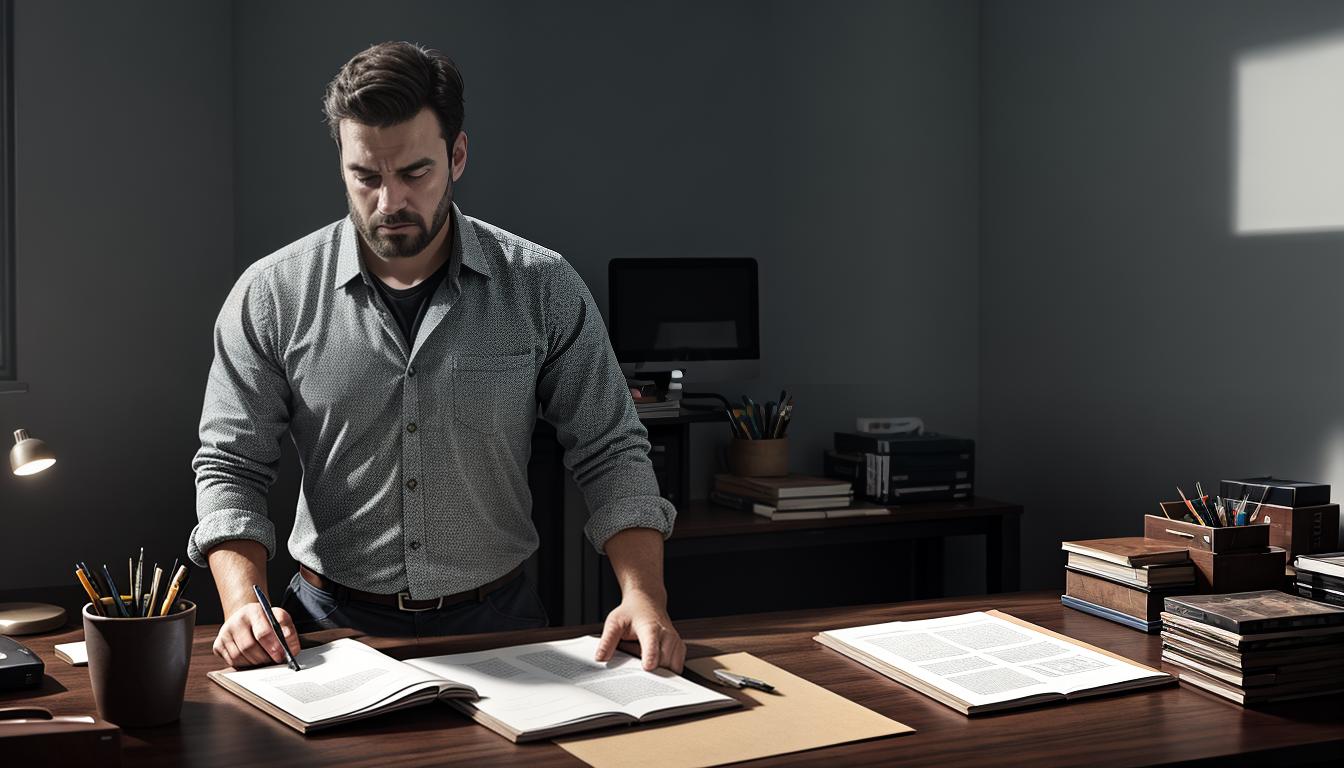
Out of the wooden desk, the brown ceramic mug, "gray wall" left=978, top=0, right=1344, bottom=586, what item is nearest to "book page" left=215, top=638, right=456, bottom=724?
the brown ceramic mug

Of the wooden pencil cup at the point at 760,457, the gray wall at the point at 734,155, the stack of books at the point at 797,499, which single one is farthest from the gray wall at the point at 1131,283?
the wooden pencil cup at the point at 760,457

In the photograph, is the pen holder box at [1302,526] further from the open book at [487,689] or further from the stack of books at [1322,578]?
the open book at [487,689]

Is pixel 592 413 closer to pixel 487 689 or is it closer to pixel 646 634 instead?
pixel 646 634

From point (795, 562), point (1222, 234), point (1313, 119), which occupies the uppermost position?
point (1313, 119)

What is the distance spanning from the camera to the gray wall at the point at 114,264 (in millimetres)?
3010

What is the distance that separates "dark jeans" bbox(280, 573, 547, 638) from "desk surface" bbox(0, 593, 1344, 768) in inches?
11.3

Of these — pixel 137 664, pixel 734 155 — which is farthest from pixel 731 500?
pixel 137 664

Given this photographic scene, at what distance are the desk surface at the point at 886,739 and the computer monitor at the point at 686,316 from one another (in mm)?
1928

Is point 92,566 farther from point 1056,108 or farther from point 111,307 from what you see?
point 1056,108

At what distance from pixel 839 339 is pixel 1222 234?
1226 mm

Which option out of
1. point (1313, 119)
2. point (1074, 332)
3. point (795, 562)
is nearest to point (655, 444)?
point (795, 562)

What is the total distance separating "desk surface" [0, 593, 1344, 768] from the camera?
1288mm

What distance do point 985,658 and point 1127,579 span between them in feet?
1.22

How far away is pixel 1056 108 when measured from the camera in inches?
148
